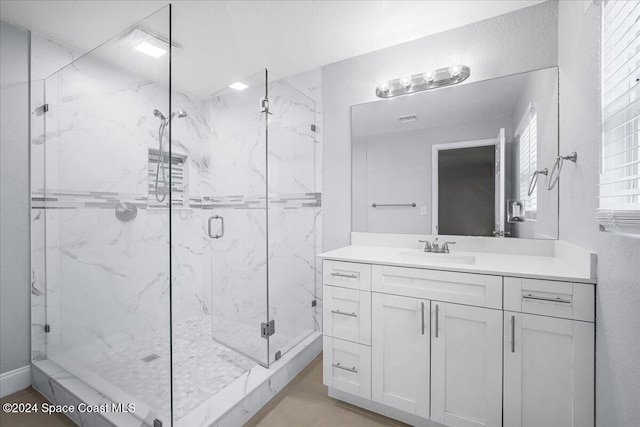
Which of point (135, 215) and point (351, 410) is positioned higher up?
point (135, 215)

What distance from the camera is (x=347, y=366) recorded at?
177 cm

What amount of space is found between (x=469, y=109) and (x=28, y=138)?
3114 millimetres

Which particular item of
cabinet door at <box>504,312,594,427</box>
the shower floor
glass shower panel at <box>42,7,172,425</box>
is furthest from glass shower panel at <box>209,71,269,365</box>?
cabinet door at <box>504,312,594,427</box>

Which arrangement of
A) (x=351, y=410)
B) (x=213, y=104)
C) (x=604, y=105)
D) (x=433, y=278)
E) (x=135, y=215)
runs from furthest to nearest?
(x=213, y=104) < (x=351, y=410) < (x=433, y=278) < (x=135, y=215) < (x=604, y=105)

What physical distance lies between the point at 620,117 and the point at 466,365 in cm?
121

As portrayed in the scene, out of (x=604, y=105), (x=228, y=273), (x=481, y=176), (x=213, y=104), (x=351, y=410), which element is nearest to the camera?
(x=604, y=105)

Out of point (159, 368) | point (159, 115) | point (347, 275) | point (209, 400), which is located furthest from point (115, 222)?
point (347, 275)

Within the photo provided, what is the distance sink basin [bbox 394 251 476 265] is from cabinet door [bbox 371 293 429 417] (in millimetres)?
313

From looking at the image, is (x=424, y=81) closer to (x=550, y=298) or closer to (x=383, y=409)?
(x=550, y=298)

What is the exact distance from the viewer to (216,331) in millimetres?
2375

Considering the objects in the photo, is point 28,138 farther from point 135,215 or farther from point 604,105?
point 604,105

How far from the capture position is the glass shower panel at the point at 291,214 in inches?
84.4

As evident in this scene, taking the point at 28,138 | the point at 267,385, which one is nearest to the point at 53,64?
the point at 28,138

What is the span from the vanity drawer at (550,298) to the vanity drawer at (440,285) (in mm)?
56
